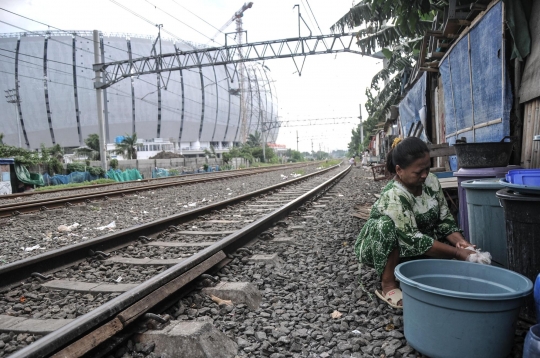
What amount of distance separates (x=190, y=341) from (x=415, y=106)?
10408 millimetres

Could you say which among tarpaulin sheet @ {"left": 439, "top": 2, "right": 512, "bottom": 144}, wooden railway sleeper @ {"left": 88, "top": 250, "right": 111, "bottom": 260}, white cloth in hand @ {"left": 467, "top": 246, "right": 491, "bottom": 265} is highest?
tarpaulin sheet @ {"left": 439, "top": 2, "right": 512, "bottom": 144}

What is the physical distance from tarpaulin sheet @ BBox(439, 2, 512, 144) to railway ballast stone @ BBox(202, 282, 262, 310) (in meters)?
3.91

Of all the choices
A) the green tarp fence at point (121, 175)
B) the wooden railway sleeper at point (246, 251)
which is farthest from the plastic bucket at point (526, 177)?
the green tarp fence at point (121, 175)

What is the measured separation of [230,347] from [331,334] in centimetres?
61

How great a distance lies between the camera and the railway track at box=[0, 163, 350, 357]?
1939mm

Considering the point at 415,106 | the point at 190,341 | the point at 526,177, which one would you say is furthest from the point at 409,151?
the point at 415,106

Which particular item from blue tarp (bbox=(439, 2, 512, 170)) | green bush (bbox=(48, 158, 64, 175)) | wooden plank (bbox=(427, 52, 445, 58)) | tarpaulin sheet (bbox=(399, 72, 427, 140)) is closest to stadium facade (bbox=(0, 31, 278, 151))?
green bush (bbox=(48, 158, 64, 175))

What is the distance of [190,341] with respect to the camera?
6.33 ft

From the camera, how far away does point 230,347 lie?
6.70 ft

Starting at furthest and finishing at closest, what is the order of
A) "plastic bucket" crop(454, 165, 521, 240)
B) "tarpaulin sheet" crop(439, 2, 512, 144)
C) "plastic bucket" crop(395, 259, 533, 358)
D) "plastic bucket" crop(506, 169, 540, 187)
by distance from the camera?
"tarpaulin sheet" crop(439, 2, 512, 144) → "plastic bucket" crop(454, 165, 521, 240) → "plastic bucket" crop(506, 169, 540, 187) → "plastic bucket" crop(395, 259, 533, 358)

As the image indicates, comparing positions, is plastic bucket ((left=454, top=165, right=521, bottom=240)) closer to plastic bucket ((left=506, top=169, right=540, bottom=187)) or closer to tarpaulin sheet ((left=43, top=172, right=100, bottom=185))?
plastic bucket ((left=506, top=169, right=540, bottom=187))

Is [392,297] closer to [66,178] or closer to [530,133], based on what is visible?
[530,133]

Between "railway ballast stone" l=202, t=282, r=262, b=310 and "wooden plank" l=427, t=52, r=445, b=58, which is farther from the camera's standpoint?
"wooden plank" l=427, t=52, r=445, b=58

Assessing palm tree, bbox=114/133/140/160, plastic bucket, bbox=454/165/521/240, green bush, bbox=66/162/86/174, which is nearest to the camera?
plastic bucket, bbox=454/165/521/240
